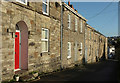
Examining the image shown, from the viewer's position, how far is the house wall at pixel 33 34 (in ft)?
19.8

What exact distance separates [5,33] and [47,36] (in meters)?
3.83

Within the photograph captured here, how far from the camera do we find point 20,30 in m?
7.52

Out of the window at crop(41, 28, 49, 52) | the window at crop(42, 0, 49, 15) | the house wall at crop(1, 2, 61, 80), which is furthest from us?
the window at crop(42, 0, 49, 15)

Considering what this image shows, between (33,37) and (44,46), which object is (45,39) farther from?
(33,37)

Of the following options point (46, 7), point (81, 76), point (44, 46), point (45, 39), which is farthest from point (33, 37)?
point (81, 76)

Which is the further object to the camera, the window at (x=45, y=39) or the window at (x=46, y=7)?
the window at (x=46, y=7)

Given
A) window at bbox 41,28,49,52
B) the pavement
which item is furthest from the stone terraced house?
the pavement

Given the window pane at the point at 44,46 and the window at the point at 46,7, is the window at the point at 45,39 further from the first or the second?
the window at the point at 46,7

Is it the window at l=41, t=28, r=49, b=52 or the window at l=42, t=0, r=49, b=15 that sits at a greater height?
the window at l=42, t=0, r=49, b=15

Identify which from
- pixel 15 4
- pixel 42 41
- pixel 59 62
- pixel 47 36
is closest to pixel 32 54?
pixel 42 41

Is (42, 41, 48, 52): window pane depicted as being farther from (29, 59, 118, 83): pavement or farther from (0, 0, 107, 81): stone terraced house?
(29, 59, 118, 83): pavement

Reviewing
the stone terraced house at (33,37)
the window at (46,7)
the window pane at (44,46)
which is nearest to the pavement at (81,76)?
the stone terraced house at (33,37)

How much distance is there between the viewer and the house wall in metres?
6.03

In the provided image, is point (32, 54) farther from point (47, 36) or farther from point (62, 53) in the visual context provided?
point (62, 53)
